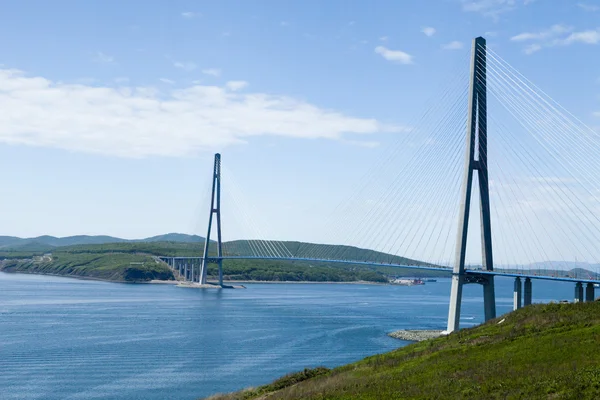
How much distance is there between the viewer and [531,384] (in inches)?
725

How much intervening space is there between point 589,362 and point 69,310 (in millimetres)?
61101

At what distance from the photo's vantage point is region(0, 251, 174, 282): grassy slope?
138 meters

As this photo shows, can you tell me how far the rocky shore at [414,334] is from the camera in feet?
168

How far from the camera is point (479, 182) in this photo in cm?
4566

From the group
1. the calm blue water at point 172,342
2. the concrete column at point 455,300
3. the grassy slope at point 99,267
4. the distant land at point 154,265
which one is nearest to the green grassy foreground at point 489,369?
the calm blue water at point 172,342

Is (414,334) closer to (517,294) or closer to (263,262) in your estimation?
(517,294)

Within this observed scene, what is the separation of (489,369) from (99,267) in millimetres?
141171

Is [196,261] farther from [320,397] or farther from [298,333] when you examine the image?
[320,397]

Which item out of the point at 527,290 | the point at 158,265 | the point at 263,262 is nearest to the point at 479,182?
the point at 527,290

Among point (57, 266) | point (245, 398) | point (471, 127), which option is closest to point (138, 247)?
point (57, 266)

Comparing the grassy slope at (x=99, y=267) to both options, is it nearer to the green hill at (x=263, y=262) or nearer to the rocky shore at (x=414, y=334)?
the green hill at (x=263, y=262)

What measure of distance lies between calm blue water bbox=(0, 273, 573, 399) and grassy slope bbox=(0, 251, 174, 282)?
5037 cm

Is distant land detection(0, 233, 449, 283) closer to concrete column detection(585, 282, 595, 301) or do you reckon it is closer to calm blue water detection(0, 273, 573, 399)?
calm blue water detection(0, 273, 573, 399)

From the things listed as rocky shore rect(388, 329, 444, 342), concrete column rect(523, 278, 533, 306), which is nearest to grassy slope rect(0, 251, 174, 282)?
rocky shore rect(388, 329, 444, 342)
